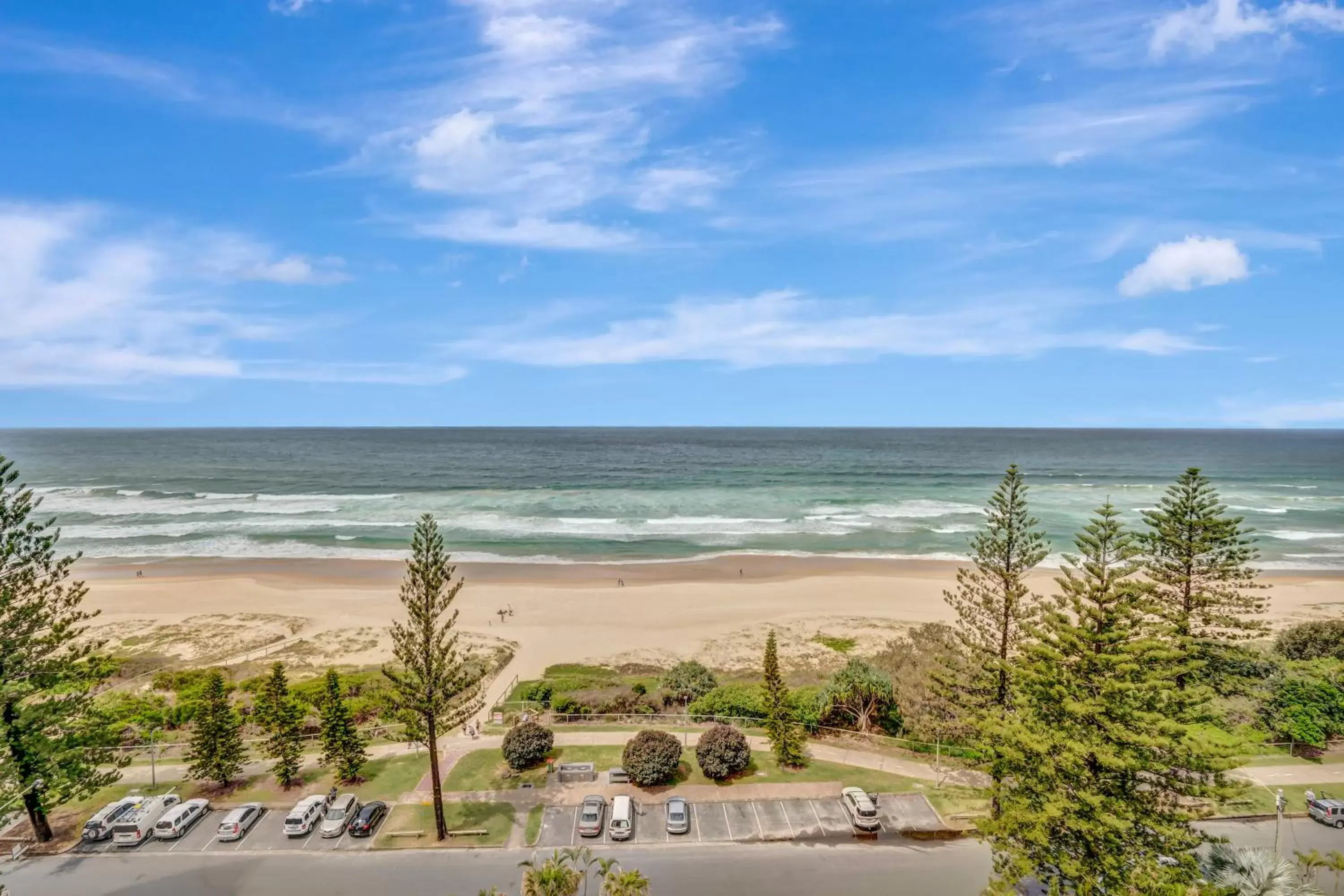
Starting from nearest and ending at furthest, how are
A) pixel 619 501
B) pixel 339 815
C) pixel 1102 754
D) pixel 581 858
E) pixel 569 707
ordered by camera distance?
1. pixel 1102 754
2. pixel 581 858
3. pixel 339 815
4. pixel 569 707
5. pixel 619 501

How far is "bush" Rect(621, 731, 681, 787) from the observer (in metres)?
22.0

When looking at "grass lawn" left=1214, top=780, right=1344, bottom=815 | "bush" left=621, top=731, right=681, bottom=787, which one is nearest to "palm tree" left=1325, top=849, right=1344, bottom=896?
"grass lawn" left=1214, top=780, right=1344, bottom=815

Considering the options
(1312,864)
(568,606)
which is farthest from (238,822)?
(1312,864)

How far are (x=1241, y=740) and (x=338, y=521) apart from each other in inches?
2995

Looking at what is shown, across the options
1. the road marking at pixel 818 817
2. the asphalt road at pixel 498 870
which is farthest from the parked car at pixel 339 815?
the road marking at pixel 818 817

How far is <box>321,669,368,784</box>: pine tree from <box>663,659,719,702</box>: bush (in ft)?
42.1

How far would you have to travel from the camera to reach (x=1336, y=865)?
579 inches

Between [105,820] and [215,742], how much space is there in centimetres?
316

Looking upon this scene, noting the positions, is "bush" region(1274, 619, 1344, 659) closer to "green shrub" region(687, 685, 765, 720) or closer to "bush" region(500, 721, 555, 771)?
"green shrub" region(687, 685, 765, 720)

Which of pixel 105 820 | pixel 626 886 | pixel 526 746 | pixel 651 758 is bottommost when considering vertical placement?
pixel 105 820

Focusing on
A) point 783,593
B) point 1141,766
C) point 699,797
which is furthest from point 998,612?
point 783,593

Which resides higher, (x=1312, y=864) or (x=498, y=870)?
(x=1312, y=864)

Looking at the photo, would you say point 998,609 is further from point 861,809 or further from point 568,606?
point 568,606

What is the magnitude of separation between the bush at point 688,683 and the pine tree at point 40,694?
19.3 meters
